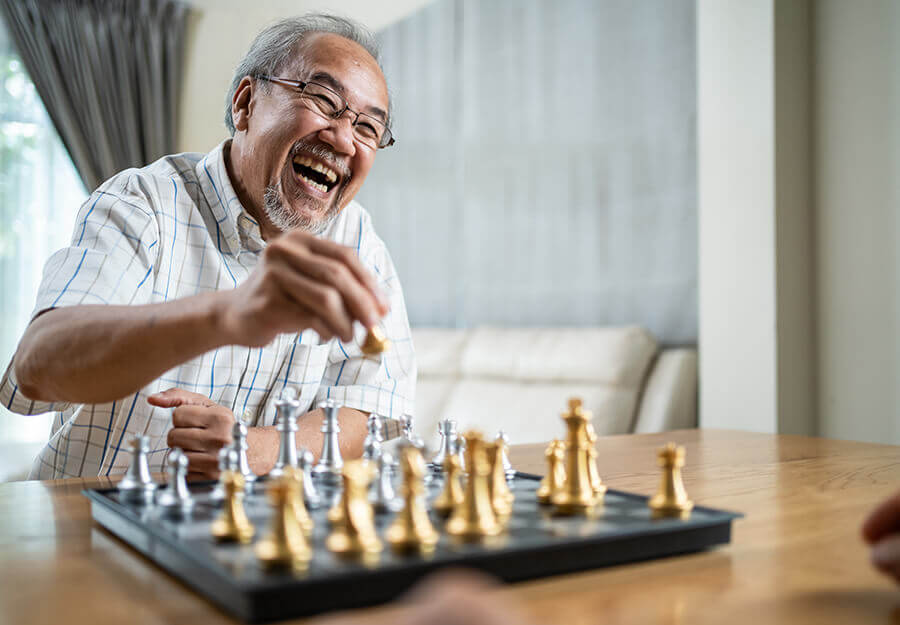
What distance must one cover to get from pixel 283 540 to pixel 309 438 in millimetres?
867

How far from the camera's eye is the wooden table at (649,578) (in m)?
0.54

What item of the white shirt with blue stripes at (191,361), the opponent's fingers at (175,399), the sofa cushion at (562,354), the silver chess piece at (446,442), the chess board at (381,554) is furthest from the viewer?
the sofa cushion at (562,354)

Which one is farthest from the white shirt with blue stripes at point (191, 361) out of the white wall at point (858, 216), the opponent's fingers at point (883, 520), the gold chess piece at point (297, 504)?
the white wall at point (858, 216)

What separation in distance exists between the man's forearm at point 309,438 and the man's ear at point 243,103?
2.19ft

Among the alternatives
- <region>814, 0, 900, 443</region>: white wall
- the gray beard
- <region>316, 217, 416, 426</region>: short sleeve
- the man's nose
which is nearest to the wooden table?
<region>316, 217, 416, 426</region>: short sleeve

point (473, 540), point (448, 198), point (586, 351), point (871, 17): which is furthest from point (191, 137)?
point (473, 540)

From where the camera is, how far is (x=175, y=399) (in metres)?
1.21

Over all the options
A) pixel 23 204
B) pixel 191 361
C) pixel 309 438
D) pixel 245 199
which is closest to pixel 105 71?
pixel 23 204

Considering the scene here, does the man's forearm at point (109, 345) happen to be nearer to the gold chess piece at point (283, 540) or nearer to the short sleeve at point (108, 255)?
the short sleeve at point (108, 255)

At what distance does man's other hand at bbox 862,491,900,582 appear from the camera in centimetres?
58

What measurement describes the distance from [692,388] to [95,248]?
224 cm

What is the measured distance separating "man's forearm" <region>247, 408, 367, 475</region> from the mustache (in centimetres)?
50

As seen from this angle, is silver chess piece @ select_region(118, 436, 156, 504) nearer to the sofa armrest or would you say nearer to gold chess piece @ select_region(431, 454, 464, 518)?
gold chess piece @ select_region(431, 454, 464, 518)

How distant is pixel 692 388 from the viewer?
2.96 metres
